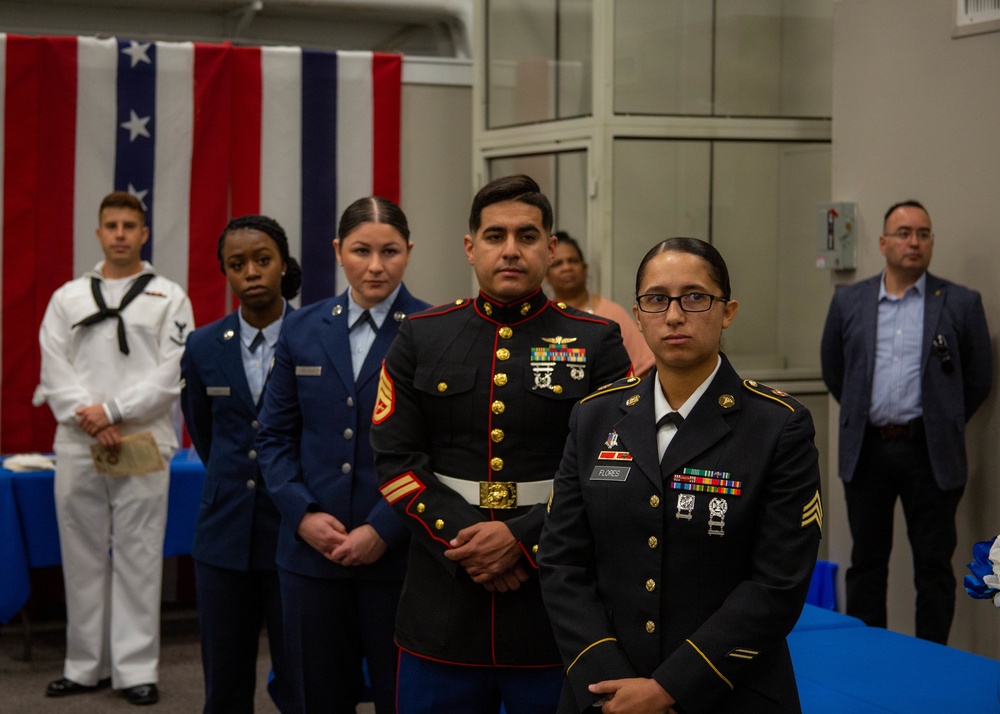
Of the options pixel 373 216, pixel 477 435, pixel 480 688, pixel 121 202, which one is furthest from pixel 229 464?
pixel 121 202

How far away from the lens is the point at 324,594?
2717mm

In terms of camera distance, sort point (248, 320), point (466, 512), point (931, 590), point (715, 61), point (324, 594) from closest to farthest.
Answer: point (466, 512), point (324, 594), point (248, 320), point (931, 590), point (715, 61)

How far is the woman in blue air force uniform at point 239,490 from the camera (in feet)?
10.1

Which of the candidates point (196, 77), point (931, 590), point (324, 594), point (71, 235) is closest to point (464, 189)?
point (196, 77)

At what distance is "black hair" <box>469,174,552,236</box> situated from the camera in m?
2.37

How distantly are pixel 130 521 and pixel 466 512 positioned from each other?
2.62 meters

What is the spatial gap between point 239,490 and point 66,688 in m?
1.96

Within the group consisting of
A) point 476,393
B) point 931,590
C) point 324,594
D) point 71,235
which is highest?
point 71,235

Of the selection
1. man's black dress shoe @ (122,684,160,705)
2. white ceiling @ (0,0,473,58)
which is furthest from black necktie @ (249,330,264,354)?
white ceiling @ (0,0,473,58)

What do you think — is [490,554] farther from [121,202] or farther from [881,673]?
[121,202]

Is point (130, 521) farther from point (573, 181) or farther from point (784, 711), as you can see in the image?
point (784, 711)

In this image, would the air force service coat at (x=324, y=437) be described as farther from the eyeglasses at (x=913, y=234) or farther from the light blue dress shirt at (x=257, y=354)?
the eyeglasses at (x=913, y=234)

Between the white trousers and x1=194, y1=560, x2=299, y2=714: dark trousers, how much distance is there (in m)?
1.45

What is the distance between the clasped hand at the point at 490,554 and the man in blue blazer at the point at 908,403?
2.59 metres
